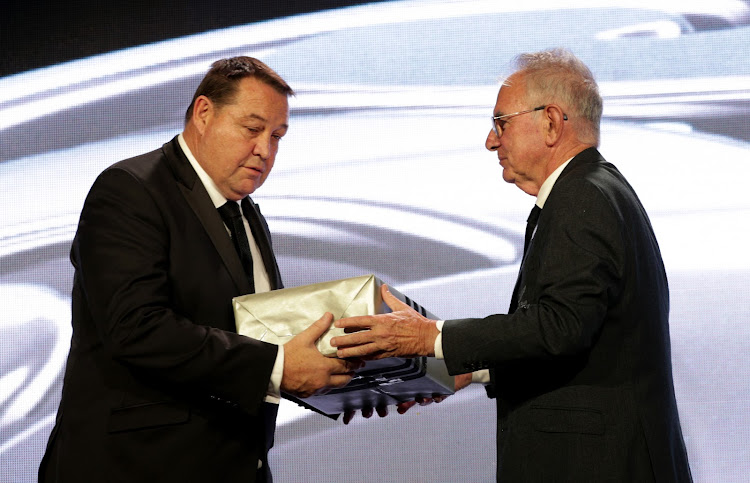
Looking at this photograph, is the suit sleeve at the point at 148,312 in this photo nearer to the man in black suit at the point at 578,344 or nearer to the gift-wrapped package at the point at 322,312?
the gift-wrapped package at the point at 322,312

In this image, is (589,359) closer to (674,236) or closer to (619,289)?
(619,289)

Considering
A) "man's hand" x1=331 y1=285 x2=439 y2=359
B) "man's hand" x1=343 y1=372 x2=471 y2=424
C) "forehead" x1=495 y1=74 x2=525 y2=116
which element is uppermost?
"forehead" x1=495 y1=74 x2=525 y2=116

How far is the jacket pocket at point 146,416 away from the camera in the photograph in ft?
6.39

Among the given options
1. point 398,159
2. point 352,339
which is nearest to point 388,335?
point 352,339

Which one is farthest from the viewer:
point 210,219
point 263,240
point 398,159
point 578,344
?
point 398,159

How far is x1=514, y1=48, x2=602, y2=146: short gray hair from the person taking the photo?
2182mm

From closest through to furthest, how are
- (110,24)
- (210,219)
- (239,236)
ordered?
1. (210,219)
2. (239,236)
3. (110,24)

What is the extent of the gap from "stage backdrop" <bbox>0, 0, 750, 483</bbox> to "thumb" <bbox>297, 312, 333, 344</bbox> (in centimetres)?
144

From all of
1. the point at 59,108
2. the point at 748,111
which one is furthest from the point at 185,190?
the point at 748,111

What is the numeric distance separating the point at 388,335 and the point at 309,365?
0.65 feet

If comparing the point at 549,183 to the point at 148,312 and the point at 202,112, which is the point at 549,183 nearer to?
the point at 202,112

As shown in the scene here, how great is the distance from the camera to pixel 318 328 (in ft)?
6.42

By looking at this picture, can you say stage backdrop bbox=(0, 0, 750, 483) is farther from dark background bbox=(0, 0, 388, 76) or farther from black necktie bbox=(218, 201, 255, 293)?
black necktie bbox=(218, 201, 255, 293)

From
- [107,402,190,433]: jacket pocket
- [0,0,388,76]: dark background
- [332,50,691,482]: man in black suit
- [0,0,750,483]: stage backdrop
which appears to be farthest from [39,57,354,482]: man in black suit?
[0,0,388,76]: dark background
